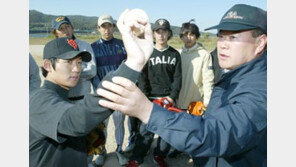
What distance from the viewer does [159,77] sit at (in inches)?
164

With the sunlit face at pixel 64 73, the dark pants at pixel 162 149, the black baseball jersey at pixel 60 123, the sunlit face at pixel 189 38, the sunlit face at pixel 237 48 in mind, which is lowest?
the dark pants at pixel 162 149

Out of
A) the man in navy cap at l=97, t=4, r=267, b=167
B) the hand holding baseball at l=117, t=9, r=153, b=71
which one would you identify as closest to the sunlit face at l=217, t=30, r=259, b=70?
the man in navy cap at l=97, t=4, r=267, b=167

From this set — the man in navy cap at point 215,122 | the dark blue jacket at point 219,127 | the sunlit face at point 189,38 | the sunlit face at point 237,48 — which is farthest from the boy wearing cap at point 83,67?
the dark blue jacket at point 219,127

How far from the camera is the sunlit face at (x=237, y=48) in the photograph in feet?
5.53

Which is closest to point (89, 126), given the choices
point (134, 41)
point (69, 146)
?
point (134, 41)

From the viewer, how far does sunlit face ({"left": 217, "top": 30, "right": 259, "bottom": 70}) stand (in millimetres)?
1687

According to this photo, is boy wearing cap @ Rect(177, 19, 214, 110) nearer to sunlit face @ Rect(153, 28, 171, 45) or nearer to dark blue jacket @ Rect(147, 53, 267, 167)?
sunlit face @ Rect(153, 28, 171, 45)

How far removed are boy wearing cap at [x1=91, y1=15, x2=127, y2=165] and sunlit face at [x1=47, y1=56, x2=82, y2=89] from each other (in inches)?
82.5

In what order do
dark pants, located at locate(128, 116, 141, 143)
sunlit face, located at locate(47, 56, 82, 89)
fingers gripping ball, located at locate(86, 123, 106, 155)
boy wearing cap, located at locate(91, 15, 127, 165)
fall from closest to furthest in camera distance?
sunlit face, located at locate(47, 56, 82, 89) → fingers gripping ball, located at locate(86, 123, 106, 155) → boy wearing cap, located at locate(91, 15, 127, 165) → dark pants, located at locate(128, 116, 141, 143)

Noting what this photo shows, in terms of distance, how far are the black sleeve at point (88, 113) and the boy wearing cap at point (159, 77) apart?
2777 mm

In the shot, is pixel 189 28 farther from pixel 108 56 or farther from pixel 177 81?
pixel 108 56

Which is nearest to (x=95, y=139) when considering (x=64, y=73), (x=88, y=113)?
(x=64, y=73)

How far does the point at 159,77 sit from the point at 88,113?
2.95 meters

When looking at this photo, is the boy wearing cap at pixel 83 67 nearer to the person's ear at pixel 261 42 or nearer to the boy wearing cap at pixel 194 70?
the boy wearing cap at pixel 194 70
